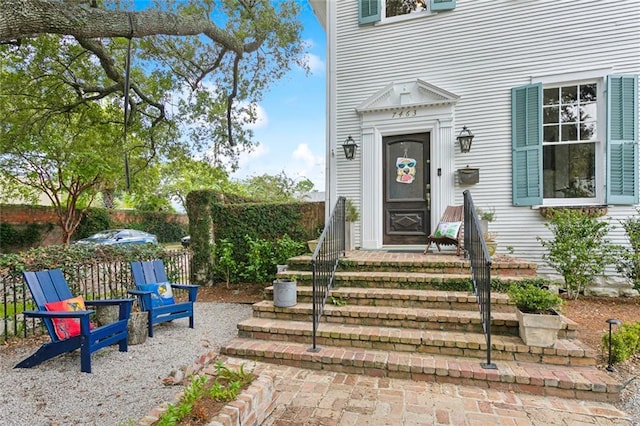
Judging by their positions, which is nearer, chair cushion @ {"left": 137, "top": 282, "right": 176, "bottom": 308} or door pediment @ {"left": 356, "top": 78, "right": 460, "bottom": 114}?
→ chair cushion @ {"left": 137, "top": 282, "right": 176, "bottom": 308}

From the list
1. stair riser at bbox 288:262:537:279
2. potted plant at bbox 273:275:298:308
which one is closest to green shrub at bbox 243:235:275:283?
stair riser at bbox 288:262:537:279

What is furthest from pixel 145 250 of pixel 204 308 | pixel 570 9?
pixel 570 9

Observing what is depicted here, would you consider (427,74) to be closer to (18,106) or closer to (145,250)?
(145,250)

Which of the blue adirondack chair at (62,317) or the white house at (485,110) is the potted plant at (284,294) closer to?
the blue adirondack chair at (62,317)

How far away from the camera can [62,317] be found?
2.80 metres

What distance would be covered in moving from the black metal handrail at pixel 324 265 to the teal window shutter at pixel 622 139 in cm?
395

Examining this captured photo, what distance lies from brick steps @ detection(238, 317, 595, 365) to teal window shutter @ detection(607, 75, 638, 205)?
3039 millimetres

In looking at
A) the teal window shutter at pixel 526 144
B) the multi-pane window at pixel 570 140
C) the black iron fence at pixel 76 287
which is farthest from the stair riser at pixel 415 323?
the multi-pane window at pixel 570 140

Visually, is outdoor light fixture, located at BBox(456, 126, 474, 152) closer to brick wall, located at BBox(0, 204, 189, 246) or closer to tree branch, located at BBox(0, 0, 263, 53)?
tree branch, located at BBox(0, 0, 263, 53)

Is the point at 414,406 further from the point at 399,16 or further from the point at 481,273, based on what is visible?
the point at 399,16

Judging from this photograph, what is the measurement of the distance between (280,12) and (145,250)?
20.0 feet

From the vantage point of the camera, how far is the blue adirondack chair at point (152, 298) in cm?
384

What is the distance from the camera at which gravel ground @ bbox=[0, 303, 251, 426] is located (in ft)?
7.41

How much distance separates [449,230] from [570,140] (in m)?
2.53
